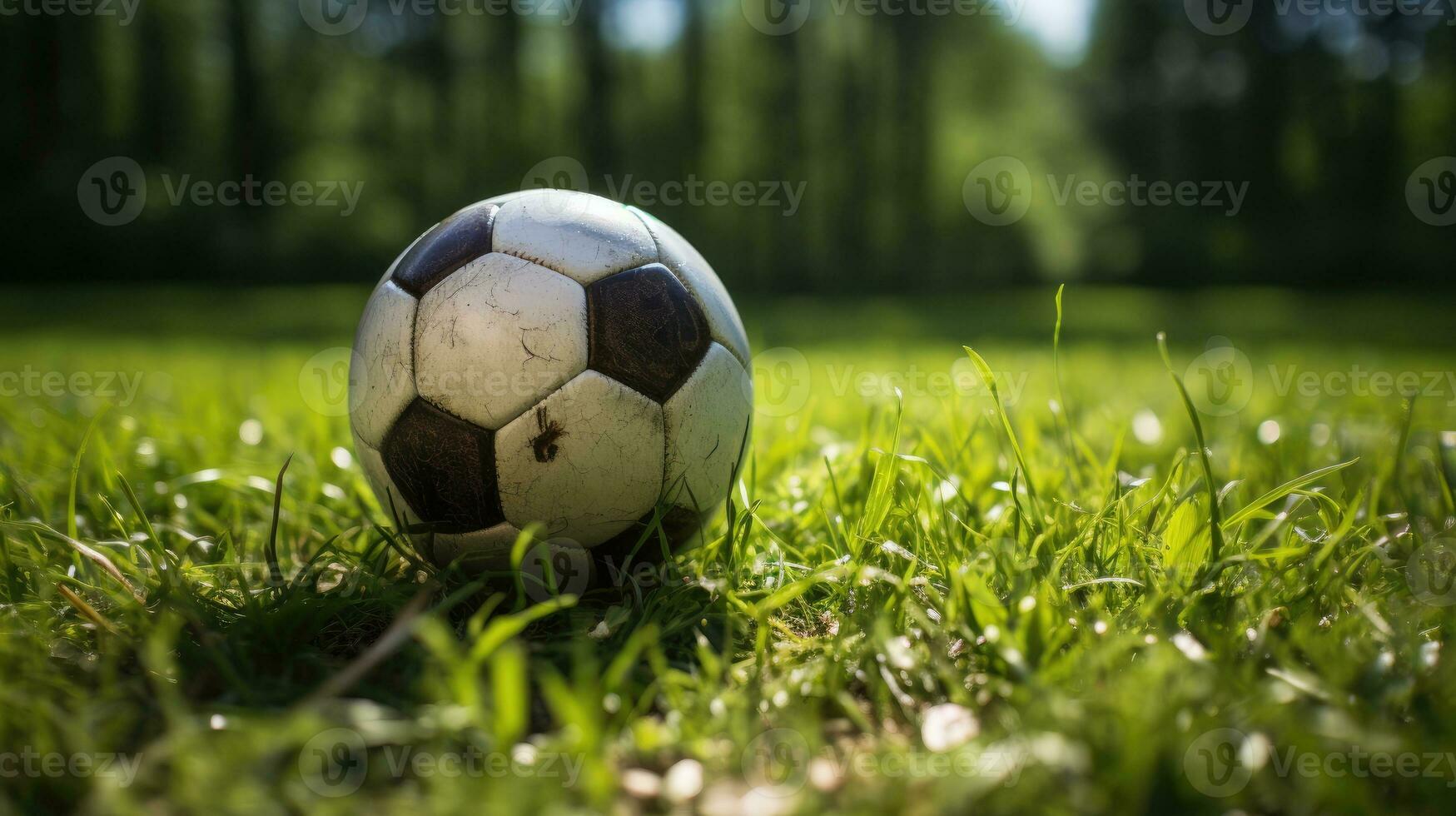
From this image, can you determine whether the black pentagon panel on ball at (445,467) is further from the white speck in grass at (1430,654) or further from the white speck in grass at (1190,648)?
the white speck in grass at (1430,654)

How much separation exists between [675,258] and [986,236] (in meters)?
24.9

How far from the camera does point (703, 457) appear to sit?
216cm

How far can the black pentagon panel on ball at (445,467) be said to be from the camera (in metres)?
2.02

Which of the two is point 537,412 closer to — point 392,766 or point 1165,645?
point 392,766

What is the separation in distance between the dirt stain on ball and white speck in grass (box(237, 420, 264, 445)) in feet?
7.63

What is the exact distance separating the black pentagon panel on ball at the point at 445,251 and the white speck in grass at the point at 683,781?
1.24 meters

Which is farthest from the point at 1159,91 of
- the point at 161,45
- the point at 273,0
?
the point at 161,45

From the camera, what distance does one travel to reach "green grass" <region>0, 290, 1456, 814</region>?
1.36m

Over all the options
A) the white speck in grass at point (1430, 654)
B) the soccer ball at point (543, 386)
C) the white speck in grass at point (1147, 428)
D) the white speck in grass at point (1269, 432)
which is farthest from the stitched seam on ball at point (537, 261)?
the white speck in grass at point (1147, 428)

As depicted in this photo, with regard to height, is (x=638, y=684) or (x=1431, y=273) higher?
(x=638, y=684)

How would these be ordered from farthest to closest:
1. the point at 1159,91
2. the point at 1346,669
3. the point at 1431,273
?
the point at 1159,91, the point at 1431,273, the point at 1346,669

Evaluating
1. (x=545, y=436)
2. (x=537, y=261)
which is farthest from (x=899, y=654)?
(x=537, y=261)

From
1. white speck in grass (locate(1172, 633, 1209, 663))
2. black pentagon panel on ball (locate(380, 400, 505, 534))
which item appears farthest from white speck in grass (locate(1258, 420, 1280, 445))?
black pentagon panel on ball (locate(380, 400, 505, 534))

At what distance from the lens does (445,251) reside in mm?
2166
